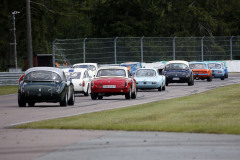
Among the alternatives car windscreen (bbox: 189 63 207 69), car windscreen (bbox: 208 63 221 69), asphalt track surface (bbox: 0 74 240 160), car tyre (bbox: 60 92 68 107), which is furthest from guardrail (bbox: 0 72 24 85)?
asphalt track surface (bbox: 0 74 240 160)

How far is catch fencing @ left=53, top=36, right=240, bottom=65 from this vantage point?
50.9 m

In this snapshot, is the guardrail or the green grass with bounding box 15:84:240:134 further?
the guardrail

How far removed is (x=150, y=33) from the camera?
311 feet

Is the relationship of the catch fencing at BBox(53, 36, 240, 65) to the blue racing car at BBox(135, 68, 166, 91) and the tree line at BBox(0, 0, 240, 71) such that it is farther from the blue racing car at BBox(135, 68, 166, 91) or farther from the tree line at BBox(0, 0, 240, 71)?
the tree line at BBox(0, 0, 240, 71)

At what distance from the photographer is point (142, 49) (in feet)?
187

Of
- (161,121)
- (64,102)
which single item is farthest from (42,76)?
(161,121)

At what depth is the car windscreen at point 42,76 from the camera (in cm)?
2312

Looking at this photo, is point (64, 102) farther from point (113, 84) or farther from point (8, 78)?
point (8, 78)

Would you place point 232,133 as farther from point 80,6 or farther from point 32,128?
point 80,6

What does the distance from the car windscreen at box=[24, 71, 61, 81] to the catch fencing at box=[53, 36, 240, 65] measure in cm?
2589

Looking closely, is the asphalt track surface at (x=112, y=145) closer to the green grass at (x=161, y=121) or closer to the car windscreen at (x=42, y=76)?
the green grass at (x=161, y=121)

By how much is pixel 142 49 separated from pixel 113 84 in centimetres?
2996

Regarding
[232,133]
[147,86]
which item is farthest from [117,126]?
[147,86]

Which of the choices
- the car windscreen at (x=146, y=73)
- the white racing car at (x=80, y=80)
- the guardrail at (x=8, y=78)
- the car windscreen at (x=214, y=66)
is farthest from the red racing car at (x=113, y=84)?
the car windscreen at (x=214, y=66)
